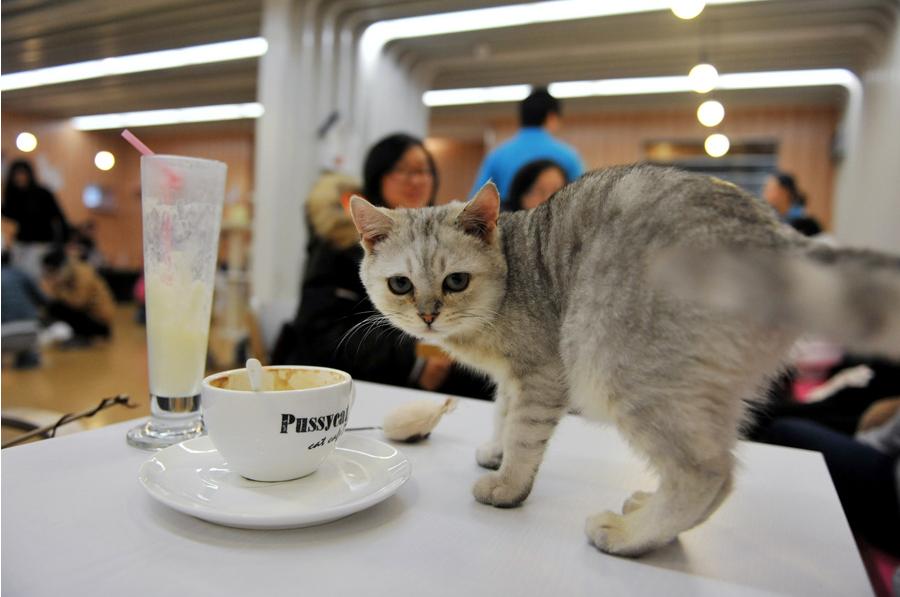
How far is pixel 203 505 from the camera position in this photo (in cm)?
55

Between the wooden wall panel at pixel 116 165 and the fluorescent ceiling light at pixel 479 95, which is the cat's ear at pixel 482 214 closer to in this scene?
the wooden wall panel at pixel 116 165

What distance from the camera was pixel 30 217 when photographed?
2.75 meters

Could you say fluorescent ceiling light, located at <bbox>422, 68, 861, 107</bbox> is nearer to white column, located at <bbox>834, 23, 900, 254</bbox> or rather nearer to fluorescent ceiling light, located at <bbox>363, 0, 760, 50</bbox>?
white column, located at <bbox>834, 23, 900, 254</bbox>

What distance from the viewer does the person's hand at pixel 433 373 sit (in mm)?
1633

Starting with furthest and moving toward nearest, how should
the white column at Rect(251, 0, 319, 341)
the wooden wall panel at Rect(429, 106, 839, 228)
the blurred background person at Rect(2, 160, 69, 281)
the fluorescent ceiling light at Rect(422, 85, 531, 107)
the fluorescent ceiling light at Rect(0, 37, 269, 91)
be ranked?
the wooden wall panel at Rect(429, 106, 839, 228) < the fluorescent ceiling light at Rect(422, 85, 531, 107) < the fluorescent ceiling light at Rect(0, 37, 269, 91) < the white column at Rect(251, 0, 319, 341) < the blurred background person at Rect(2, 160, 69, 281)

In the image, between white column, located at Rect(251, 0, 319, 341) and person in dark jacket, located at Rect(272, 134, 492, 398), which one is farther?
white column, located at Rect(251, 0, 319, 341)

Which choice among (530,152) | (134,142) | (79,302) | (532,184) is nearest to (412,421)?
(134,142)

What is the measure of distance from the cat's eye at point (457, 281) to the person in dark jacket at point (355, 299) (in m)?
0.36

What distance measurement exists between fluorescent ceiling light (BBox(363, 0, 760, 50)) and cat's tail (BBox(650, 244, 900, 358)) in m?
3.88

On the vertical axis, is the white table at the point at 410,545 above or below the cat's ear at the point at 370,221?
below

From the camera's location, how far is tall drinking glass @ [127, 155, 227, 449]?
81cm

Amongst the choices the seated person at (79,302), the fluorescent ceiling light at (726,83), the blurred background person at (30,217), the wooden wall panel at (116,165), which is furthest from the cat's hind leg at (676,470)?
the seated person at (79,302)

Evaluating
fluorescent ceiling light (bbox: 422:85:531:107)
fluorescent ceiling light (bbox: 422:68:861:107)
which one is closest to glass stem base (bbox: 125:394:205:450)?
fluorescent ceiling light (bbox: 422:68:861:107)

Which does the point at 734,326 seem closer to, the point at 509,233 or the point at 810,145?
the point at 509,233
